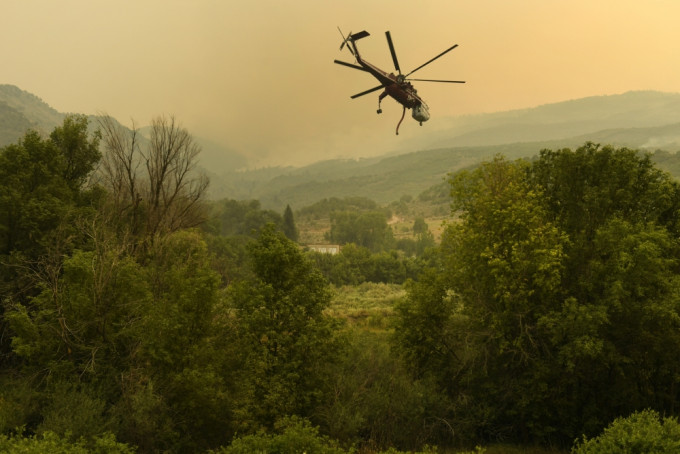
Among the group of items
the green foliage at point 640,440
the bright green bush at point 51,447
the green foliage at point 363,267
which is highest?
the bright green bush at point 51,447

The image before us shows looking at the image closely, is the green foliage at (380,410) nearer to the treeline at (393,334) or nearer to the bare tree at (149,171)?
the treeline at (393,334)

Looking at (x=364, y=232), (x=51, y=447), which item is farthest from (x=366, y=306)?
(x=364, y=232)

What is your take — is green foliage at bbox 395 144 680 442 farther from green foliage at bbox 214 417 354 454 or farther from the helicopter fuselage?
green foliage at bbox 214 417 354 454

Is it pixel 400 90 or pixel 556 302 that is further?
pixel 556 302

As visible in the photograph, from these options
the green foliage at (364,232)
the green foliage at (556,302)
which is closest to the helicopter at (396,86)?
the green foliage at (556,302)

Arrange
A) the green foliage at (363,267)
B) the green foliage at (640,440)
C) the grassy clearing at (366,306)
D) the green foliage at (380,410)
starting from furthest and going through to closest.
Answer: the green foliage at (363,267) → the grassy clearing at (366,306) → the green foliage at (380,410) → the green foliage at (640,440)

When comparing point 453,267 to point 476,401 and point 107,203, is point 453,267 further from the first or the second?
point 107,203

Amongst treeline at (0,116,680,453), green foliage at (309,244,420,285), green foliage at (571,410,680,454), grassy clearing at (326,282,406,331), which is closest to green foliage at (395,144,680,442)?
treeline at (0,116,680,453)

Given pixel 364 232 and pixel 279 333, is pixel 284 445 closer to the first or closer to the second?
pixel 279 333

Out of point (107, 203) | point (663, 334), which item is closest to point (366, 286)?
point (107, 203)
